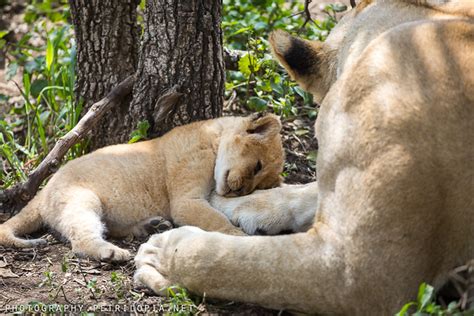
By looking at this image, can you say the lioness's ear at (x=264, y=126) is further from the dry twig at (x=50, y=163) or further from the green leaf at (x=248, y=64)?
the dry twig at (x=50, y=163)

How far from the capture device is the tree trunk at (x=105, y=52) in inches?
228

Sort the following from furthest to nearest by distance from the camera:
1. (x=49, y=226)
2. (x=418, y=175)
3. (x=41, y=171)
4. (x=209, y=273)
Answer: (x=41, y=171) → (x=49, y=226) → (x=209, y=273) → (x=418, y=175)

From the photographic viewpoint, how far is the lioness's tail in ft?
15.8

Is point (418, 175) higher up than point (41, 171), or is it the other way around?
point (418, 175)

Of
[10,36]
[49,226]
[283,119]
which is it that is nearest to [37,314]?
[49,226]

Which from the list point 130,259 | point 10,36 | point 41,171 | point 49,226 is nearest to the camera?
point 130,259

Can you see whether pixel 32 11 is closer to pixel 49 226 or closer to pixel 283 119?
pixel 283 119

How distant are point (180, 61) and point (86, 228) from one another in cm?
136

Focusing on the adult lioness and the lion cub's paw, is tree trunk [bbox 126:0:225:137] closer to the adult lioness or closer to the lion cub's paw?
the lion cub's paw

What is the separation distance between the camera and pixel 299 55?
14.1ft

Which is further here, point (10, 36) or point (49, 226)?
point (10, 36)

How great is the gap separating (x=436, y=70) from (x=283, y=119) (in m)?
3.27

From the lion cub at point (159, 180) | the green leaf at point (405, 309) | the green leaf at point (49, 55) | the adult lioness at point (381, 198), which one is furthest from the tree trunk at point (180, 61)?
the green leaf at point (405, 309)

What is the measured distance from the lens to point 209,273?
11.7 feet
